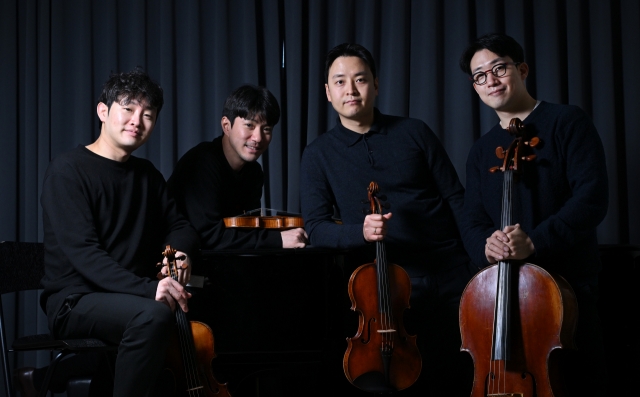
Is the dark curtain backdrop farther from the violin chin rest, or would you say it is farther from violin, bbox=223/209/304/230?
the violin chin rest

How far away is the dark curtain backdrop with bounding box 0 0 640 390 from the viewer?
344 centimetres

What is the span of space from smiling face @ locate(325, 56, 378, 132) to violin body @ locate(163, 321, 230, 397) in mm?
949

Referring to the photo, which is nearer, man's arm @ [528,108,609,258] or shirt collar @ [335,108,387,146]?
man's arm @ [528,108,609,258]

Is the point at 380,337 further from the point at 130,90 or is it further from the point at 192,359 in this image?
the point at 130,90

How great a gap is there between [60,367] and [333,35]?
6.99 ft

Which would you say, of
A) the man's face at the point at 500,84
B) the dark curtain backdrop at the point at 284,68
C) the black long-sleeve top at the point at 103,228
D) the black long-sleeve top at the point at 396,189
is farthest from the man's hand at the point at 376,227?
the dark curtain backdrop at the point at 284,68

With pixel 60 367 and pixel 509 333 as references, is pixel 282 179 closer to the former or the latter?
pixel 60 367

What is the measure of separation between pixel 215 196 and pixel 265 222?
284mm

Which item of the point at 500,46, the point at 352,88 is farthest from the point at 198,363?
the point at 500,46

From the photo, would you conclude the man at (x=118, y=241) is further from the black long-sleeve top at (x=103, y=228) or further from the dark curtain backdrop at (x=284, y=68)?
the dark curtain backdrop at (x=284, y=68)

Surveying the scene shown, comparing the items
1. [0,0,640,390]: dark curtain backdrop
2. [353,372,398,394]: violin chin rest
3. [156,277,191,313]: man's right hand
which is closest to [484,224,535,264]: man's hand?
[353,372,398,394]: violin chin rest

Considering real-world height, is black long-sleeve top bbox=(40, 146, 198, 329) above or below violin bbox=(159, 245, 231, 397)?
above

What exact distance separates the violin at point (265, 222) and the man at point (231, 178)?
3cm

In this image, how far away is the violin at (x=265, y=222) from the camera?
2547 mm
